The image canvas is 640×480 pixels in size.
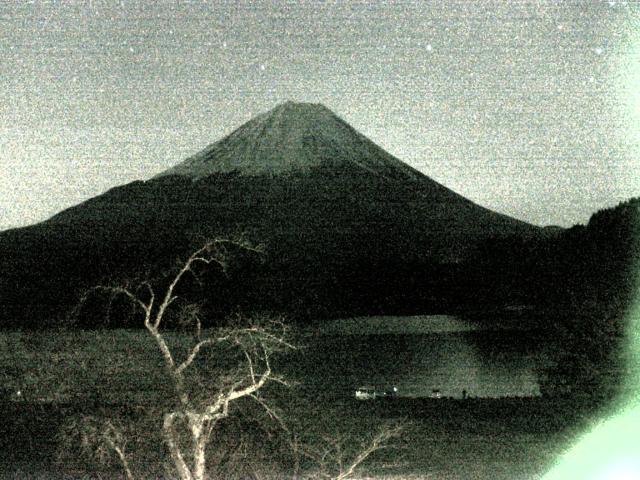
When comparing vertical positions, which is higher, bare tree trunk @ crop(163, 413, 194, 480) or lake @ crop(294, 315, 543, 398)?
bare tree trunk @ crop(163, 413, 194, 480)

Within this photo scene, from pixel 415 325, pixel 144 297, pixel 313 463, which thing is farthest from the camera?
pixel 415 325

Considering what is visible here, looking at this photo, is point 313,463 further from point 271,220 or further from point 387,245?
point 271,220

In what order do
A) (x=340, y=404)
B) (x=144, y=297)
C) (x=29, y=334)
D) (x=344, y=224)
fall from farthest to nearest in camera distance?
(x=344, y=224) < (x=144, y=297) < (x=29, y=334) < (x=340, y=404)

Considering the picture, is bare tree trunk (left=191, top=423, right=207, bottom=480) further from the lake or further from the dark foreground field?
the lake

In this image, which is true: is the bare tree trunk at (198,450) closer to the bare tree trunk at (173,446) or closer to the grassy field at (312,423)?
the bare tree trunk at (173,446)

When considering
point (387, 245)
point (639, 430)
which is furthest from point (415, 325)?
point (387, 245)

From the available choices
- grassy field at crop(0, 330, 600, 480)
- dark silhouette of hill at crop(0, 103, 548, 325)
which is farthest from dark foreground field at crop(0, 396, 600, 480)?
dark silhouette of hill at crop(0, 103, 548, 325)
